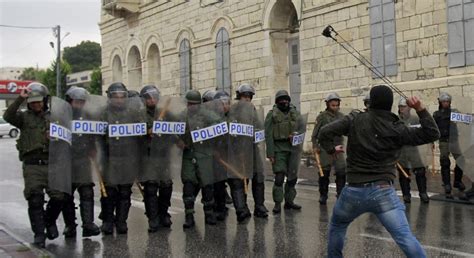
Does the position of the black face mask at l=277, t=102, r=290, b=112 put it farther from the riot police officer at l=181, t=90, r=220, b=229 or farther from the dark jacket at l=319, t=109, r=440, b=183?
the dark jacket at l=319, t=109, r=440, b=183

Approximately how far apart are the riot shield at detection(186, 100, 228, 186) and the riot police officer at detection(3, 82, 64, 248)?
188 centimetres

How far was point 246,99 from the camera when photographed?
337 inches

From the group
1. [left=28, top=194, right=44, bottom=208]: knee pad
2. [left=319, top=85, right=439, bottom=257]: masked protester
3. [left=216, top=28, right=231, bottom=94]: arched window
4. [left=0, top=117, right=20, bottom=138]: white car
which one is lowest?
[left=28, top=194, right=44, bottom=208]: knee pad

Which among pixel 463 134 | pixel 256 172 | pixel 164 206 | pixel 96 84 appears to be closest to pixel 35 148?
pixel 164 206

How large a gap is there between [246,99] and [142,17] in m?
19.5

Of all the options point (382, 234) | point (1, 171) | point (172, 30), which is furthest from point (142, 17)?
point (382, 234)

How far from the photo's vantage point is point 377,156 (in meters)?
4.83

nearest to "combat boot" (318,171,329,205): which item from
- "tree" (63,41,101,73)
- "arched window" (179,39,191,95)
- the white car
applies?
"arched window" (179,39,191,95)

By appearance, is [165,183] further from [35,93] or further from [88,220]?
[35,93]

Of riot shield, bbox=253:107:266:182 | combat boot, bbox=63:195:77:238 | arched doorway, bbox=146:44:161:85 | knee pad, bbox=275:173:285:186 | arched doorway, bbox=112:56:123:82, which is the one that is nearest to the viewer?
combat boot, bbox=63:195:77:238

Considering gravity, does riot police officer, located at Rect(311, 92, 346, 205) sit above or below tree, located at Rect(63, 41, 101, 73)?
below

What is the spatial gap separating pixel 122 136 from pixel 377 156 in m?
3.67

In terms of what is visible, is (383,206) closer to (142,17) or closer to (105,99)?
(105,99)

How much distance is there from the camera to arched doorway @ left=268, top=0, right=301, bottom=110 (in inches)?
764
